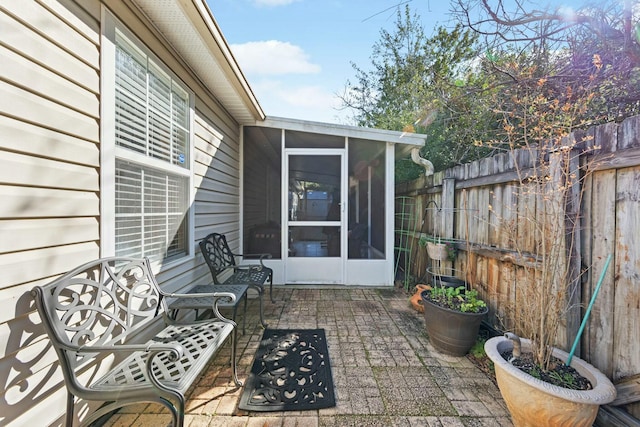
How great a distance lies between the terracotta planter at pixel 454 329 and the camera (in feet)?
7.25

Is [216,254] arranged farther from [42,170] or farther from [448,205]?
[448,205]

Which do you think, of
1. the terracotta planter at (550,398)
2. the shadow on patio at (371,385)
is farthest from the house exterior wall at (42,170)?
the terracotta planter at (550,398)

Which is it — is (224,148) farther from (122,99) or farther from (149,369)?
(149,369)

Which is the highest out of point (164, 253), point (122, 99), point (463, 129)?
point (463, 129)

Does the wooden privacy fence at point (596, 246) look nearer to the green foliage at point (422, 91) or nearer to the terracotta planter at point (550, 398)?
the terracotta planter at point (550, 398)

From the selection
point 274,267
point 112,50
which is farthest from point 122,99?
point 274,267

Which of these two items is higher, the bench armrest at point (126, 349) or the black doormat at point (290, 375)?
the bench armrest at point (126, 349)

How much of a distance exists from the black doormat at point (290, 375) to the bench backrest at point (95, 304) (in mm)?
860

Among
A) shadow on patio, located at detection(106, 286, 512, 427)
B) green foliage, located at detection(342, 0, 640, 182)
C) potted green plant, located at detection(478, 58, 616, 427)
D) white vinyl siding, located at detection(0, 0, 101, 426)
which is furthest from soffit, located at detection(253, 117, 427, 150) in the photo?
white vinyl siding, located at detection(0, 0, 101, 426)

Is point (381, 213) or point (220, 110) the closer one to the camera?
point (220, 110)

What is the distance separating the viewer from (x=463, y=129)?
4.05 meters

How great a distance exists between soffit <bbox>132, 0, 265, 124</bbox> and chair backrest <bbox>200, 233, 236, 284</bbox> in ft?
5.53

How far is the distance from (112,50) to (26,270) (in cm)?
136

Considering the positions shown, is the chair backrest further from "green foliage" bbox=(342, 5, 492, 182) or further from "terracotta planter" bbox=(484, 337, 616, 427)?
"green foliage" bbox=(342, 5, 492, 182)
